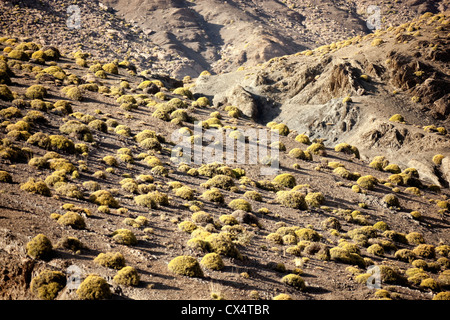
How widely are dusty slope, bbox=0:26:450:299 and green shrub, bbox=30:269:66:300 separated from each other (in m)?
0.21

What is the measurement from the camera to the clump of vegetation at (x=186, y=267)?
1691 cm

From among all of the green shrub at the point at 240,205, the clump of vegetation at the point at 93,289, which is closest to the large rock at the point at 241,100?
the green shrub at the point at 240,205

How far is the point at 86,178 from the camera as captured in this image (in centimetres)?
2653

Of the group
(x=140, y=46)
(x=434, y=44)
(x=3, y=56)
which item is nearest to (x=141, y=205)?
(x=3, y=56)

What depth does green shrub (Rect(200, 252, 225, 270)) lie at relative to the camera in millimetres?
17883

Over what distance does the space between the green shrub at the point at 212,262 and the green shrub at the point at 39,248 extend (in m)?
7.20

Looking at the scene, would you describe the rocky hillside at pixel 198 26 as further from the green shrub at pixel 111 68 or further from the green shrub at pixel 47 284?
the green shrub at pixel 47 284

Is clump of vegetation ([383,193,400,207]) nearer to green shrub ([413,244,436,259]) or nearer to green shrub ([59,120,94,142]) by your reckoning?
green shrub ([413,244,436,259])

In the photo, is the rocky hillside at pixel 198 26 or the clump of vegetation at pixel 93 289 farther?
the rocky hillside at pixel 198 26

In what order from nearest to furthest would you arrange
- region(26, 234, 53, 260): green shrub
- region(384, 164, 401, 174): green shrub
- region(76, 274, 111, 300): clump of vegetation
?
region(76, 274, 111, 300): clump of vegetation < region(26, 234, 53, 260): green shrub < region(384, 164, 401, 174): green shrub

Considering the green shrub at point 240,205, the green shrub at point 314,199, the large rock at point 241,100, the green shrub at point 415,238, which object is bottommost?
the green shrub at point 415,238

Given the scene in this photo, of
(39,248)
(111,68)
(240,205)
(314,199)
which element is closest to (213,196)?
(240,205)

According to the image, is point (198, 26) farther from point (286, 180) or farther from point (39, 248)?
point (39, 248)

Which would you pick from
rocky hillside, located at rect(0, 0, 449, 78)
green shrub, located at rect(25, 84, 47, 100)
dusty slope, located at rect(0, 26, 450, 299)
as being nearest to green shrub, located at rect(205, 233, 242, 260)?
dusty slope, located at rect(0, 26, 450, 299)
